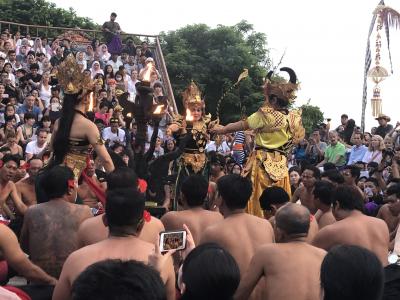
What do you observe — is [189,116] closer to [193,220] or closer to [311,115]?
[193,220]

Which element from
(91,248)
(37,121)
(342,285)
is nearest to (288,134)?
(91,248)

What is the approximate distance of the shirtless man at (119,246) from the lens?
3.68 m

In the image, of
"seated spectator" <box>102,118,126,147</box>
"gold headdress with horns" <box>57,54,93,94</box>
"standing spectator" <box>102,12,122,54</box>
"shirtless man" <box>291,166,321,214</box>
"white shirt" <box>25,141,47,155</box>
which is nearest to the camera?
"gold headdress with horns" <box>57,54,93,94</box>

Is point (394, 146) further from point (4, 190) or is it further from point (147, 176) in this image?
point (4, 190)

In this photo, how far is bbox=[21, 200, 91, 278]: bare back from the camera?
5.03 meters

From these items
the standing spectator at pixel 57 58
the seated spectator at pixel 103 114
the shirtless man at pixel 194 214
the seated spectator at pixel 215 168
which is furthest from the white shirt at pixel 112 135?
the shirtless man at pixel 194 214

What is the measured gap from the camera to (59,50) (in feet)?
60.9

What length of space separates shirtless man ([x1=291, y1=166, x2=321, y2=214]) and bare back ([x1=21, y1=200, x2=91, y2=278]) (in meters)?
3.61

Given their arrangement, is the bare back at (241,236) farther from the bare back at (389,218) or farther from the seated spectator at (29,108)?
the seated spectator at (29,108)

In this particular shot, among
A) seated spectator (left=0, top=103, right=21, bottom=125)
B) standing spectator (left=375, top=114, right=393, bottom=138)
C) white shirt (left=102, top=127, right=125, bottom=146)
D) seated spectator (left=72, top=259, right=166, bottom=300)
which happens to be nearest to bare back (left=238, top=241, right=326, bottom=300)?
seated spectator (left=72, top=259, right=166, bottom=300)

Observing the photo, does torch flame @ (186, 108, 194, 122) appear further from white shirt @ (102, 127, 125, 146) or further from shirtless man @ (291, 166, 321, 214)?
white shirt @ (102, 127, 125, 146)

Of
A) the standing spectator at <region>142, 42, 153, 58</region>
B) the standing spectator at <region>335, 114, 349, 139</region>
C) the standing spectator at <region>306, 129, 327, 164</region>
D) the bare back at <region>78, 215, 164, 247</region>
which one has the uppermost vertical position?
the standing spectator at <region>142, 42, 153, 58</region>

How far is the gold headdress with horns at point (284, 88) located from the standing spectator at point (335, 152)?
5402 millimetres

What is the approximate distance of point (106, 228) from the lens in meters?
4.82
